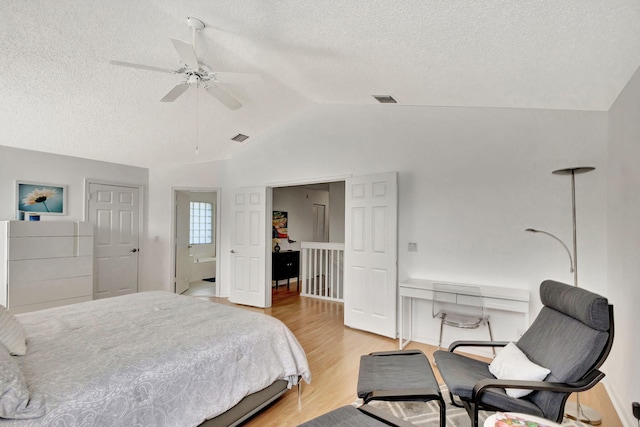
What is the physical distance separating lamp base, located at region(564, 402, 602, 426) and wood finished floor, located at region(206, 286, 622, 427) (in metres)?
0.05

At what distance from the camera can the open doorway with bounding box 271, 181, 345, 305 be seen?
6613 millimetres

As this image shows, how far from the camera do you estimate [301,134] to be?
4867mm

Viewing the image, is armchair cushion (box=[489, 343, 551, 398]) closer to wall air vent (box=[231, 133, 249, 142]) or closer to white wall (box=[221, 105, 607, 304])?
white wall (box=[221, 105, 607, 304])

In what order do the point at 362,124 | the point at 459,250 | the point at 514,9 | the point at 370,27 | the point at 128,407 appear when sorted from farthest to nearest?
the point at 362,124 → the point at 459,250 → the point at 370,27 → the point at 514,9 → the point at 128,407

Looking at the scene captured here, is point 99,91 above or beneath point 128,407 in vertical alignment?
above

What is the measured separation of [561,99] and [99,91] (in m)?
4.39

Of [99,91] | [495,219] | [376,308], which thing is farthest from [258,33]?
[376,308]

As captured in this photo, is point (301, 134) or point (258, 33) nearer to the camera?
point (258, 33)

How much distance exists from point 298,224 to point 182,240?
2698mm

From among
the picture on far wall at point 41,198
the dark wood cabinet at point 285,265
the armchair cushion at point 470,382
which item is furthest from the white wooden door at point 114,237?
the armchair cushion at point 470,382

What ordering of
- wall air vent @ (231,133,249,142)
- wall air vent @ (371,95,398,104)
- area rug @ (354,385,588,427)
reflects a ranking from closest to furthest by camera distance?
area rug @ (354,385,588,427) → wall air vent @ (371,95,398,104) → wall air vent @ (231,133,249,142)

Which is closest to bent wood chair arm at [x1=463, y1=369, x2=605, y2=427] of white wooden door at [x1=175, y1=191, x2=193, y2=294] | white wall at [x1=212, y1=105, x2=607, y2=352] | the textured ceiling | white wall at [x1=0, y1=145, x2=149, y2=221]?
white wall at [x1=212, y1=105, x2=607, y2=352]

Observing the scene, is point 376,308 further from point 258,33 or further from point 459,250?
point 258,33

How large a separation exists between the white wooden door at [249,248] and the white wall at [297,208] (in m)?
1.72
